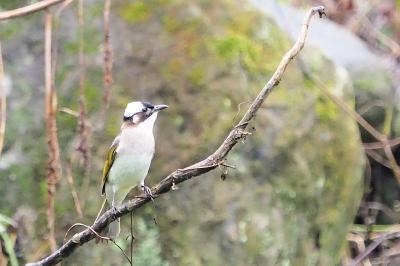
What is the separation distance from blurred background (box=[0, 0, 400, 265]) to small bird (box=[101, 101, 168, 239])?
422 mm

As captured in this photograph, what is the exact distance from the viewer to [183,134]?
4.73m

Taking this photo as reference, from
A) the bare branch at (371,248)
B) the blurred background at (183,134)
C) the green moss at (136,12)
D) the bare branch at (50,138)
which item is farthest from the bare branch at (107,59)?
the bare branch at (371,248)

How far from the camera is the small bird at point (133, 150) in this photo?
3635 mm

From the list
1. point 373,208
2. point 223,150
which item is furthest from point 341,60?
point 223,150

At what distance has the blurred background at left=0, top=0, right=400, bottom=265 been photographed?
4.56m

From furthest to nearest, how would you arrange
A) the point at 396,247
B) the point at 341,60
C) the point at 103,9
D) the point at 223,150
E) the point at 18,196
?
the point at 341,60 → the point at 396,247 → the point at 103,9 → the point at 18,196 → the point at 223,150

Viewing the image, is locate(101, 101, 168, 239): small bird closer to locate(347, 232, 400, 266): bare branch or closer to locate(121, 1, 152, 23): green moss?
locate(121, 1, 152, 23): green moss

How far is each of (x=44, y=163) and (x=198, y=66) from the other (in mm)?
968

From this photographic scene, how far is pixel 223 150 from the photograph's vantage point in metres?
2.50

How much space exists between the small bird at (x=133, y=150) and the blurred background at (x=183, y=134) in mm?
422

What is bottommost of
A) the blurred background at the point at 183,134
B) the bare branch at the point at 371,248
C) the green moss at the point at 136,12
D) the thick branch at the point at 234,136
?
the bare branch at the point at 371,248

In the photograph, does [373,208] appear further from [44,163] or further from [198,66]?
[44,163]

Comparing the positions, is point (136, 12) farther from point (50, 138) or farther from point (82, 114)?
point (50, 138)

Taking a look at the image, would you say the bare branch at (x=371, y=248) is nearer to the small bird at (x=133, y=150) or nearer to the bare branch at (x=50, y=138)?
the bare branch at (x=50, y=138)
